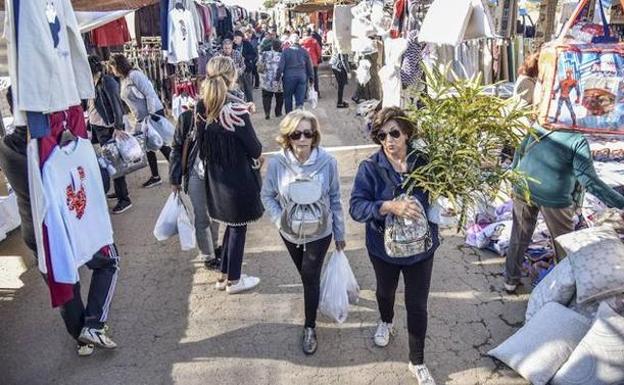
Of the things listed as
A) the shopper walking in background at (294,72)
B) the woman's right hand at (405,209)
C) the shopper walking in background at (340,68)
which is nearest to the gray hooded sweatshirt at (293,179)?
the woman's right hand at (405,209)

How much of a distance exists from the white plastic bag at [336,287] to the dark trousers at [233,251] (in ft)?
2.60

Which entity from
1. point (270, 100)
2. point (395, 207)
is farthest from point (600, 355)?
point (270, 100)

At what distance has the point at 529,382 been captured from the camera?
304cm

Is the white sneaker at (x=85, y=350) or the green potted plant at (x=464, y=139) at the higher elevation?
the green potted plant at (x=464, y=139)

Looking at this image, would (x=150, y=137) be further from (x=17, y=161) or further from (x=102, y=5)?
(x=17, y=161)

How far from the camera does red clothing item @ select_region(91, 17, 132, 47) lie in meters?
8.82

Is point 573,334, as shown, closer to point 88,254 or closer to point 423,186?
point 423,186

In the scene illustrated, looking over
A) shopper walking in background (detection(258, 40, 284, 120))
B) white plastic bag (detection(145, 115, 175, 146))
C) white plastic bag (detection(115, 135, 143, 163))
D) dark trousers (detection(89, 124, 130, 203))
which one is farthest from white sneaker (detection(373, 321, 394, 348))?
shopper walking in background (detection(258, 40, 284, 120))

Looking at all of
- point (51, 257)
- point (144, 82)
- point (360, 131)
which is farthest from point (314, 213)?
point (360, 131)

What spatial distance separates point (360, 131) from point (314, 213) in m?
6.49

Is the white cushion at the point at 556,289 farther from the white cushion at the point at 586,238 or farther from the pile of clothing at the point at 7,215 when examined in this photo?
the pile of clothing at the point at 7,215

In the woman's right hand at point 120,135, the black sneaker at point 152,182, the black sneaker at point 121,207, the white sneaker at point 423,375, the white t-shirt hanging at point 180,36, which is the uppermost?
the white t-shirt hanging at point 180,36

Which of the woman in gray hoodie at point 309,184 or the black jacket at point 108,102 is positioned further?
the black jacket at point 108,102

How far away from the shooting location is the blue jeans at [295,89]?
31.7ft
